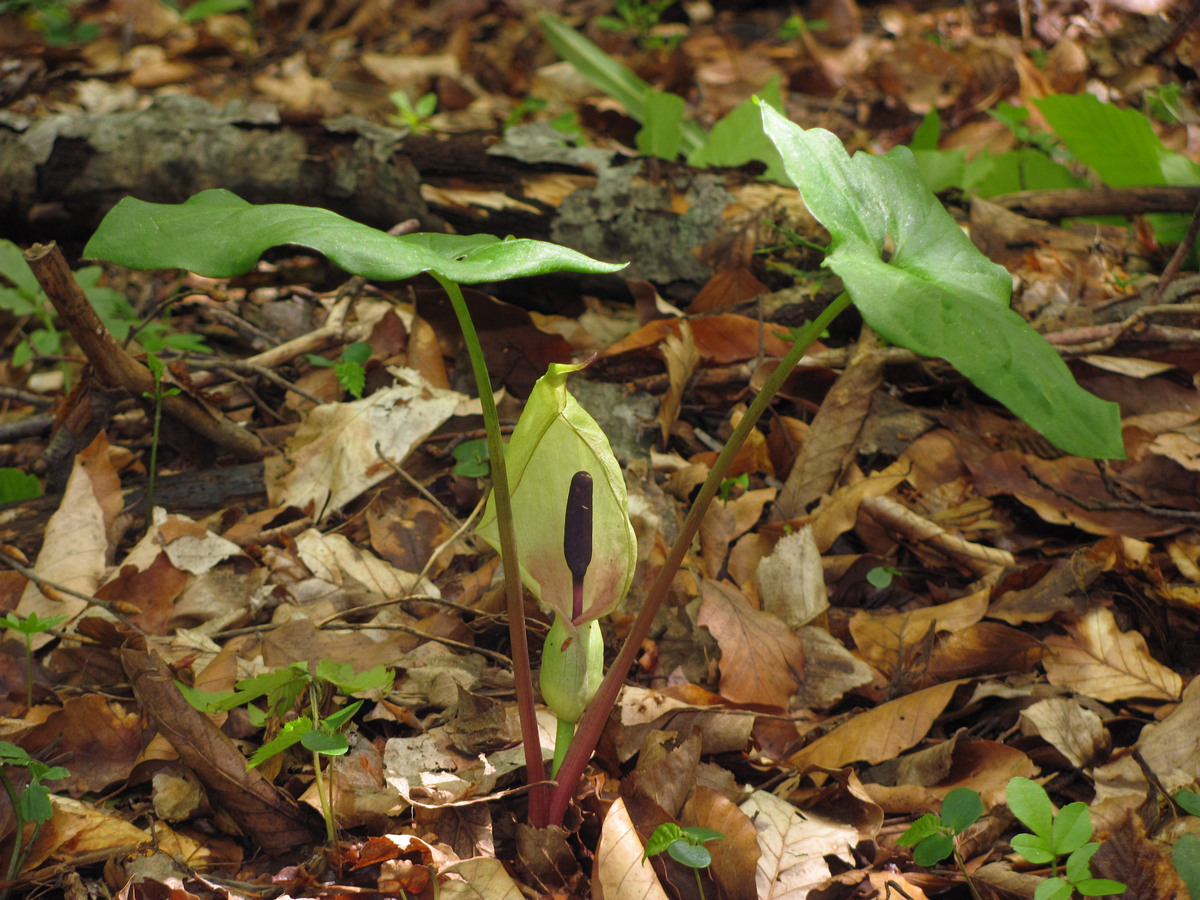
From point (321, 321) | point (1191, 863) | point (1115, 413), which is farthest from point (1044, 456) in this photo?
point (321, 321)

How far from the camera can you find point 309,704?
149cm

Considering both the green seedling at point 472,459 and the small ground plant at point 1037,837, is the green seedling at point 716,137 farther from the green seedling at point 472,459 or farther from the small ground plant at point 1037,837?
the small ground plant at point 1037,837

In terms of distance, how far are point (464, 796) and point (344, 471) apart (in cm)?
92

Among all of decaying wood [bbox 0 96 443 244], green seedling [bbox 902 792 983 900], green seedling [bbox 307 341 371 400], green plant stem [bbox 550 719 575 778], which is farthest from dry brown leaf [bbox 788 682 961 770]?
decaying wood [bbox 0 96 443 244]

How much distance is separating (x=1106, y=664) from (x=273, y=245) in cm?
162

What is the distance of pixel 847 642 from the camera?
1.73m

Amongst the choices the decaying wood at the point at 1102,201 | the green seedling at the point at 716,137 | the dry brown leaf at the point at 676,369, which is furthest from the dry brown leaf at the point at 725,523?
the decaying wood at the point at 1102,201

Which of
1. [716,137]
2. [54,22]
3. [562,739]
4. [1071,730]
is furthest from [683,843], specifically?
[54,22]

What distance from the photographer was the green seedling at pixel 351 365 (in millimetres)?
2115

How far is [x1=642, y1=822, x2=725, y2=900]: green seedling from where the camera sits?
1132 millimetres

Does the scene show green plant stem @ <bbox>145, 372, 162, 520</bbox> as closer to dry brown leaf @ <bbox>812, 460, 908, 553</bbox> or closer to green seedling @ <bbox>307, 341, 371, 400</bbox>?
green seedling @ <bbox>307, 341, 371, 400</bbox>

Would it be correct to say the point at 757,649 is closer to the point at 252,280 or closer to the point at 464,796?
the point at 464,796

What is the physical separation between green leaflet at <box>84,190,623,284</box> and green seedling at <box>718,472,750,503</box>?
Result: 1109 mm

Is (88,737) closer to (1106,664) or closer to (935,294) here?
(935,294)
